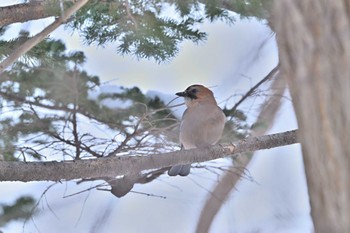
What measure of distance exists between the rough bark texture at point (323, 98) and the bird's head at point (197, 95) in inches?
128

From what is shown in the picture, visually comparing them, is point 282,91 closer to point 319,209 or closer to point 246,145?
point 246,145

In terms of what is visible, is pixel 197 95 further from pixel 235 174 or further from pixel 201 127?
pixel 235 174

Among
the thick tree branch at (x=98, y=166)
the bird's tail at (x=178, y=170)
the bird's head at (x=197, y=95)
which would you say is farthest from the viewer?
the bird's head at (x=197, y=95)

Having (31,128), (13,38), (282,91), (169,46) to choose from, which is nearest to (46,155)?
(31,128)

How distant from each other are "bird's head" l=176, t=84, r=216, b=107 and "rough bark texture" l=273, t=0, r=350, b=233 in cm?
326

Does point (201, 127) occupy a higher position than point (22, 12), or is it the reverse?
point (22, 12)

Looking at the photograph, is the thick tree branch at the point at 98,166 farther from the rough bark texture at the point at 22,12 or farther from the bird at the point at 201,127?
the rough bark texture at the point at 22,12

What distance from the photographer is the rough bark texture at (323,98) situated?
4.22 ft

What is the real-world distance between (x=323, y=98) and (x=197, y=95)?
3.38m

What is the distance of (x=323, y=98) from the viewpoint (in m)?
1.30

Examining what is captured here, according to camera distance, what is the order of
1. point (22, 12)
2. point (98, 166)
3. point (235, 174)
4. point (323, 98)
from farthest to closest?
point (235, 174) < point (22, 12) < point (98, 166) < point (323, 98)

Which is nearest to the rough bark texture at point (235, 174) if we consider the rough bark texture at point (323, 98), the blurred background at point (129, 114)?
the blurred background at point (129, 114)

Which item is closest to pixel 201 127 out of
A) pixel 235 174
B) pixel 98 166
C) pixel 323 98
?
pixel 235 174

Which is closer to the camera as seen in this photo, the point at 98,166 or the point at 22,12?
the point at 98,166
